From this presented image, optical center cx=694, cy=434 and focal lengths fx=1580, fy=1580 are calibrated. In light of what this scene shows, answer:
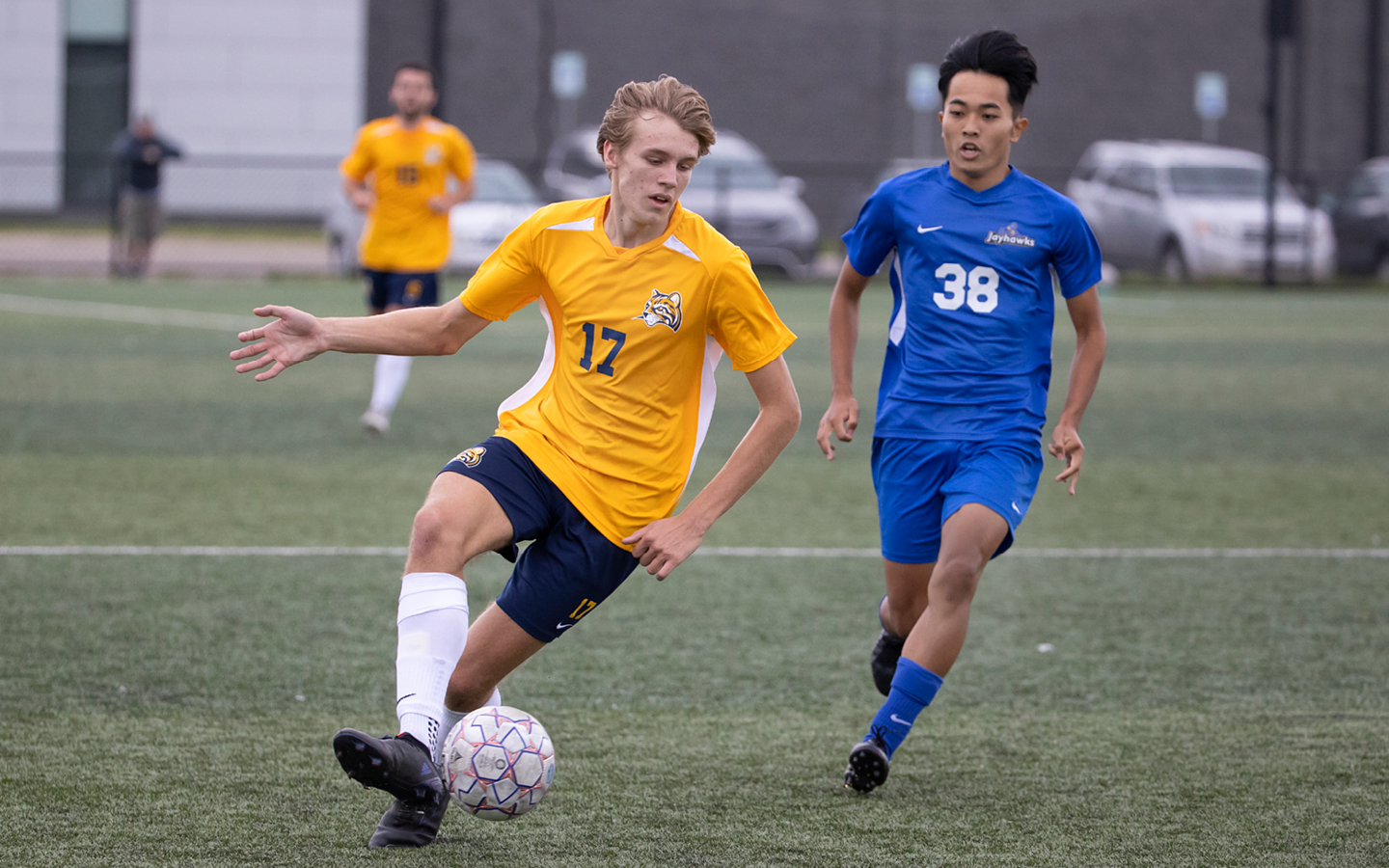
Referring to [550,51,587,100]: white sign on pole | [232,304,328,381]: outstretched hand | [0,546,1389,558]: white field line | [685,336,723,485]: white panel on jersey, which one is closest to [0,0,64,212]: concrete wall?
[550,51,587,100]: white sign on pole

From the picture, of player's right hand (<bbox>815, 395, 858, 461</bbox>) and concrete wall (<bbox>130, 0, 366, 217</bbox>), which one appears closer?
player's right hand (<bbox>815, 395, 858, 461</bbox>)

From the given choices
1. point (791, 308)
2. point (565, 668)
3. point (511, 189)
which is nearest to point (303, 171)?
Answer: point (511, 189)

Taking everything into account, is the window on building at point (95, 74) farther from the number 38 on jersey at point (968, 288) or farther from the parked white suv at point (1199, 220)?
the number 38 on jersey at point (968, 288)

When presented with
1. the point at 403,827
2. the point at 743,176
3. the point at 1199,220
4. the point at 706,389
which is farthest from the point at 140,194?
the point at 403,827

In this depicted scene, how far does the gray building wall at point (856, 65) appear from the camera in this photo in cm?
3234

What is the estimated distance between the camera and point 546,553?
3.66 meters

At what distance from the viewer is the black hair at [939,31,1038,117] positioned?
14.2 ft

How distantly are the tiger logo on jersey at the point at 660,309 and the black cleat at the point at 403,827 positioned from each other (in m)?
1.18

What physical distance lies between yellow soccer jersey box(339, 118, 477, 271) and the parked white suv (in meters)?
15.1

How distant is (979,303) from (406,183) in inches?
270

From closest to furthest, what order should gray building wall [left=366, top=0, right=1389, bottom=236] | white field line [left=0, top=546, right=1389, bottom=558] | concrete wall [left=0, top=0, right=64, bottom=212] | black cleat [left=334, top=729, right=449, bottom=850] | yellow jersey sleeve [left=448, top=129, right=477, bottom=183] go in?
black cleat [left=334, top=729, right=449, bottom=850] → white field line [left=0, top=546, right=1389, bottom=558] → yellow jersey sleeve [left=448, top=129, right=477, bottom=183] → concrete wall [left=0, top=0, right=64, bottom=212] → gray building wall [left=366, top=0, right=1389, bottom=236]

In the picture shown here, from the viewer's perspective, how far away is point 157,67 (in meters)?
31.1

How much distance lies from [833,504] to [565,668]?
344cm

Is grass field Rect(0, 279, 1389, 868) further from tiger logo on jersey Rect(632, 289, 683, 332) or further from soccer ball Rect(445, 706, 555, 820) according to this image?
tiger logo on jersey Rect(632, 289, 683, 332)
